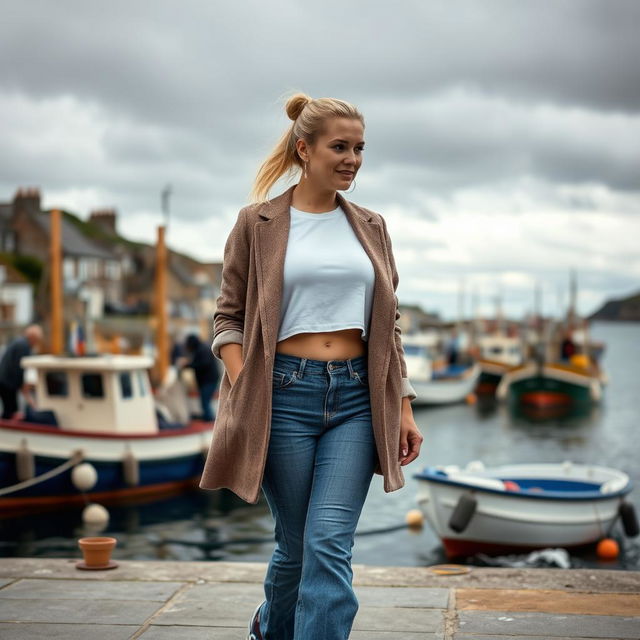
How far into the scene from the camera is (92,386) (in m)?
17.4

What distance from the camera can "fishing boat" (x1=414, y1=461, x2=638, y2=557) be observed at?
12945 millimetres

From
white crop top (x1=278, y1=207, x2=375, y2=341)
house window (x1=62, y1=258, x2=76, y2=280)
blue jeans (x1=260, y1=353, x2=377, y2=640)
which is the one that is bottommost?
blue jeans (x1=260, y1=353, x2=377, y2=640)

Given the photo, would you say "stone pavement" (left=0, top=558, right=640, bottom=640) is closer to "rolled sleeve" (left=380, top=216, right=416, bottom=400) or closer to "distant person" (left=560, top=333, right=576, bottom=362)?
"rolled sleeve" (left=380, top=216, right=416, bottom=400)

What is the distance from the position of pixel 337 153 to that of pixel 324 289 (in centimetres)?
46

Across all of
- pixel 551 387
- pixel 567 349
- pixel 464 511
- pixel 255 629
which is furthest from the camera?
pixel 567 349

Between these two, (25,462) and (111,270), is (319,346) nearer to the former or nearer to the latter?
(25,462)

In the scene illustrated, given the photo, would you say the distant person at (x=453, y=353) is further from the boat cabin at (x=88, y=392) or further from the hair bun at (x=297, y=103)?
the hair bun at (x=297, y=103)

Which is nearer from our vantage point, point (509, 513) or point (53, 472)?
point (509, 513)

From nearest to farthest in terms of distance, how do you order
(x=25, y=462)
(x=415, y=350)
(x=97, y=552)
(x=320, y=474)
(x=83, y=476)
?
(x=320, y=474) → (x=97, y=552) → (x=25, y=462) → (x=83, y=476) → (x=415, y=350)

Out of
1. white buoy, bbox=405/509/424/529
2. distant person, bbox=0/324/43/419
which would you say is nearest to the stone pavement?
white buoy, bbox=405/509/424/529

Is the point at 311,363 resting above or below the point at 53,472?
above

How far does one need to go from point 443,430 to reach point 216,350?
123 ft

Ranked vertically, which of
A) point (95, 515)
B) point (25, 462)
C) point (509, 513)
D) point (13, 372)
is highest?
point (13, 372)

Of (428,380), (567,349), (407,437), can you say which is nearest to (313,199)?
(407,437)
